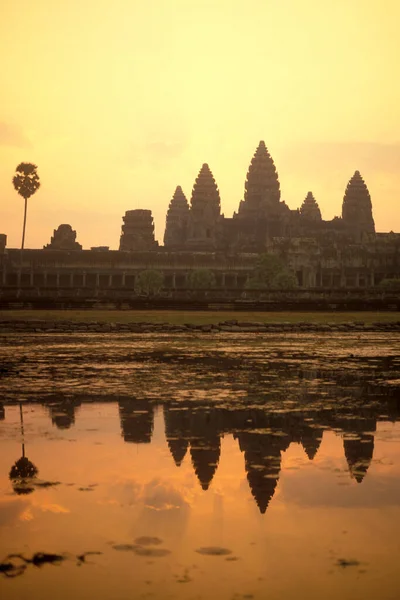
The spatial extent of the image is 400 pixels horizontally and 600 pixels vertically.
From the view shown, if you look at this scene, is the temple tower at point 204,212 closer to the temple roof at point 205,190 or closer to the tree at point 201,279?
the temple roof at point 205,190

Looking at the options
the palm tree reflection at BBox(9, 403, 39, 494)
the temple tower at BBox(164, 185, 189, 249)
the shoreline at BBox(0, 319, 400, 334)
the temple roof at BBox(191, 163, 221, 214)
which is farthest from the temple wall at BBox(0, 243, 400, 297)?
the palm tree reflection at BBox(9, 403, 39, 494)

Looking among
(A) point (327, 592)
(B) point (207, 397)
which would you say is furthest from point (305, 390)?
(A) point (327, 592)

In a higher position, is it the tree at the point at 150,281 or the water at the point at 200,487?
the tree at the point at 150,281

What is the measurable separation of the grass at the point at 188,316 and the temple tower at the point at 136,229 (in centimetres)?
10839

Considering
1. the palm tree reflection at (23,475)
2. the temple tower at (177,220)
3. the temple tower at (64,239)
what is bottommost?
the palm tree reflection at (23,475)

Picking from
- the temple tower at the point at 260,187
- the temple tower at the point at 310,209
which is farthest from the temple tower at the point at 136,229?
the temple tower at the point at 310,209

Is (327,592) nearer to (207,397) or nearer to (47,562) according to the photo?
(47,562)

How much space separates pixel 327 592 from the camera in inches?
251

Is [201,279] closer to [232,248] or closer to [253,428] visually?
[232,248]

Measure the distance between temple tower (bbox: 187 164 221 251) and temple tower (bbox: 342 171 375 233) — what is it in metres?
22.9

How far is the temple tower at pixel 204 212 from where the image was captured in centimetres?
16118

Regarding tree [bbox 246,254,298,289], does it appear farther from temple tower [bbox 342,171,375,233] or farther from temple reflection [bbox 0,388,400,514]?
temple reflection [bbox 0,388,400,514]

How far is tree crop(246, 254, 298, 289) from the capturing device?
345ft

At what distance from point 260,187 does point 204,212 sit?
11.5 metres
